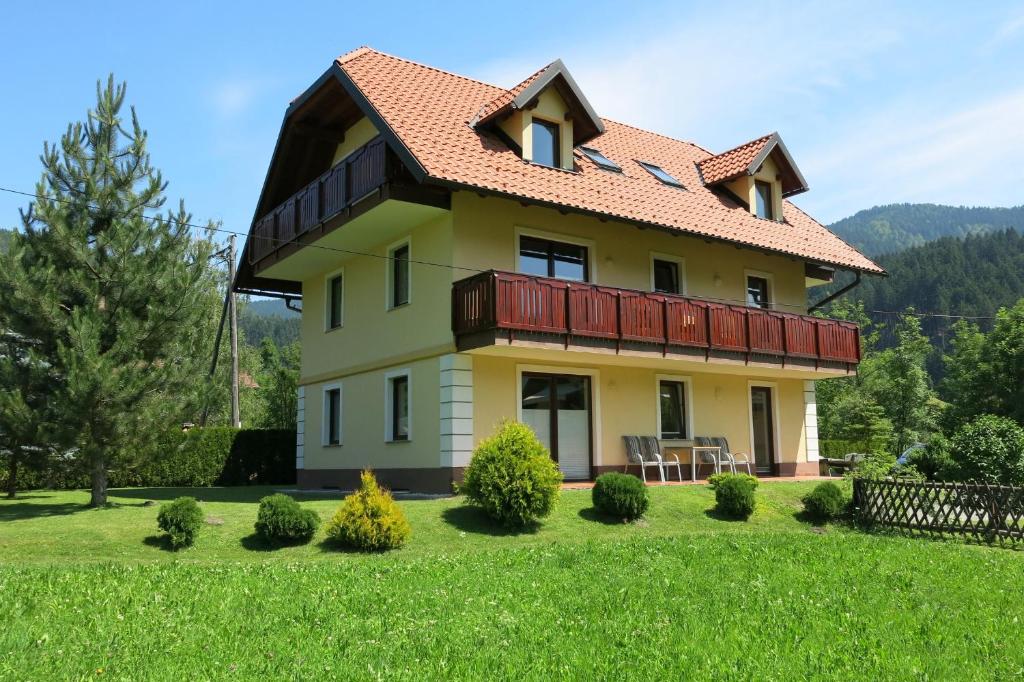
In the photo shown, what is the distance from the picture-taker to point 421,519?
12602mm

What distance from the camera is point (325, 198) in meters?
18.0

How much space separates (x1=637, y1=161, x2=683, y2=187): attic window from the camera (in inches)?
828

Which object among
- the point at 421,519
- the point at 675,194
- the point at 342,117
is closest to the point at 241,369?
the point at 342,117

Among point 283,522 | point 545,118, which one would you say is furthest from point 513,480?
point 545,118

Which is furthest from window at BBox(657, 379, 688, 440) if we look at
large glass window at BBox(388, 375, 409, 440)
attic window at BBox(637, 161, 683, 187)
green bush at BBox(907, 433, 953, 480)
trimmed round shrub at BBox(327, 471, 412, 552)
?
trimmed round shrub at BBox(327, 471, 412, 552)

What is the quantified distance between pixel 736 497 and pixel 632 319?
414 centimetres

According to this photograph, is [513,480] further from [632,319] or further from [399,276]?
[399,276]

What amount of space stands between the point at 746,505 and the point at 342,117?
12.9m

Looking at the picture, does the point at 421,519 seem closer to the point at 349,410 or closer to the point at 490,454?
the point at 490,454

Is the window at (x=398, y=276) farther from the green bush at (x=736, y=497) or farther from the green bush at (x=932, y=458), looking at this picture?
the green bush at (x=932, y=458)

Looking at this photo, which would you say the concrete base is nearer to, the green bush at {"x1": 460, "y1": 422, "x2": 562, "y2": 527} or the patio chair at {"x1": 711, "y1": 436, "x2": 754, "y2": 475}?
the green bush at {"x1": 460, "y1": 422, "x2": 562, "y2": 527}

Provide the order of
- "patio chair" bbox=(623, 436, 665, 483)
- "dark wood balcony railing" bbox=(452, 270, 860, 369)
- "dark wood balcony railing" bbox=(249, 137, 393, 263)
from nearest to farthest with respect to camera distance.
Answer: "dark wood balcony railing" bbox=(452, 270, 860, 369)
"dark wood balcony railing" bbox=(249, 137, 393, 263)
"patio chair" bbox=(623, 436, 665, 483)

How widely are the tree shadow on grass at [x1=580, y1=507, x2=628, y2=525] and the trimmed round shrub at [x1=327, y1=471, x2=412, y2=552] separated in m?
3.51

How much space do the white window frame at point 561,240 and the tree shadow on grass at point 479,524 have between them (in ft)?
19.1
